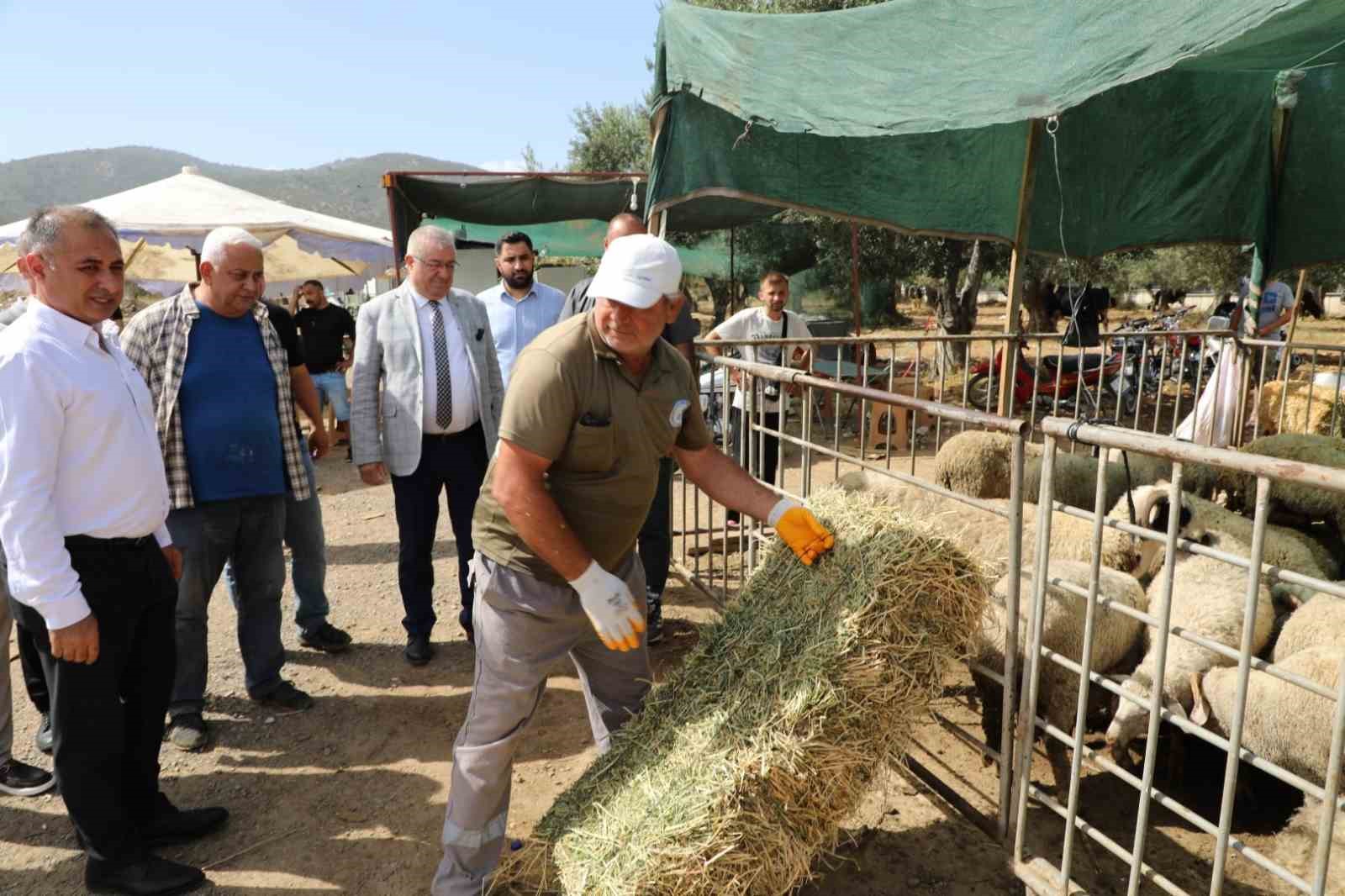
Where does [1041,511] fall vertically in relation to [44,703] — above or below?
above

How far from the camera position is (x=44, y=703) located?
147 inches

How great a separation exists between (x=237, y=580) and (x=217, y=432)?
32.2 inches

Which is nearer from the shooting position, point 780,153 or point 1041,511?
point 1041,511

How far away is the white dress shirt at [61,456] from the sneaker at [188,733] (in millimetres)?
1517

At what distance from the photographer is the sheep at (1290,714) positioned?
2912 millimetres

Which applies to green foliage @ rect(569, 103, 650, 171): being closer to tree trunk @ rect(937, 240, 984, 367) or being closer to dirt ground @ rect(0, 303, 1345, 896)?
tree trunk @ rect(937, 240, 984, 367)

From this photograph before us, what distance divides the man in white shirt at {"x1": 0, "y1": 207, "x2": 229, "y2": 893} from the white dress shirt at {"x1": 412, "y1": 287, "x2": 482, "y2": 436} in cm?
151

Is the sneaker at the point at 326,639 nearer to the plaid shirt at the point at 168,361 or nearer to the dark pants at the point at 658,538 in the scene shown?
the plaid shirt at the point at 168,361

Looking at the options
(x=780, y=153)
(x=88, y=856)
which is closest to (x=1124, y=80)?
(x=780, y=153)

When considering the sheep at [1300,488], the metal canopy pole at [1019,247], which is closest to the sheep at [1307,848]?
the sheep at [1300,488]

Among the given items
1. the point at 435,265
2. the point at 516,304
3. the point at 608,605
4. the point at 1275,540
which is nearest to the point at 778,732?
the point at 608,605

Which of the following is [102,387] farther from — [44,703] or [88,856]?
[44,703]

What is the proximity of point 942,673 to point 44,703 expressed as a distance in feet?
12.5

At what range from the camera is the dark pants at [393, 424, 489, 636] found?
451 cm
